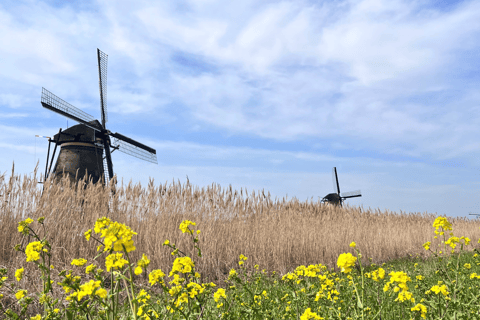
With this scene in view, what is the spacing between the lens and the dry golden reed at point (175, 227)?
5.61m

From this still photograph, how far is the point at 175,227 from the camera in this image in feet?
21.3

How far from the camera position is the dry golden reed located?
561 centimetres

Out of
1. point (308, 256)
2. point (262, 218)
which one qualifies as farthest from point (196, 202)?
point (308, 256)

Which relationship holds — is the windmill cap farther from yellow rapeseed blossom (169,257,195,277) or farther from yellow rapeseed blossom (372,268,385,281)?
yellow rapeseed blossom (372,268,385,281)

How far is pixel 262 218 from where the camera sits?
8.57 m

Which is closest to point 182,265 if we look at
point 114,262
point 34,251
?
point 114,262

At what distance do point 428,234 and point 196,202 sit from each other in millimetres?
9897

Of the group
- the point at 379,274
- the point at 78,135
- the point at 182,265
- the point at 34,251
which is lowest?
the point at 379,274

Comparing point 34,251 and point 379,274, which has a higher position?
point 34,251

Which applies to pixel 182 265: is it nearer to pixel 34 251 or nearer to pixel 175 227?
pixel 34 251

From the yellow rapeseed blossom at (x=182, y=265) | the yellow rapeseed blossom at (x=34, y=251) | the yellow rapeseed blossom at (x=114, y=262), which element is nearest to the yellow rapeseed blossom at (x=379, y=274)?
the yellow rapeseed blossom at (x=182, y=265)

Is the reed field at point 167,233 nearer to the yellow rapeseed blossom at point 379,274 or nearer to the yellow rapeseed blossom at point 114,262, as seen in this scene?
the yellow rapeseed blossom at point 379,274

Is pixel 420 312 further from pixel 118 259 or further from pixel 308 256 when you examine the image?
pixel 308 256

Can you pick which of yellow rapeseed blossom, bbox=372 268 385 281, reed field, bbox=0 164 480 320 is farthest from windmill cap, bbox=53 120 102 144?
yellow rapeseed blossom, bbox=372 268 385 281
